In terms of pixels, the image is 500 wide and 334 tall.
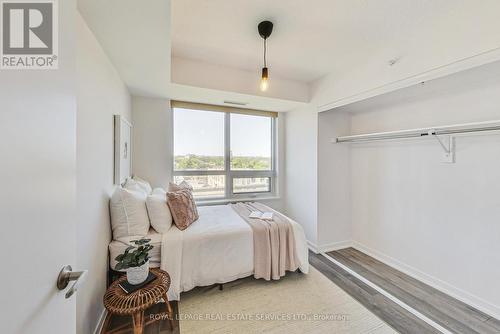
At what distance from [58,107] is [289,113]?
11.2 ft

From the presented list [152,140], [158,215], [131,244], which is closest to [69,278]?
[131,244]

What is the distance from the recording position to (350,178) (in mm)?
3189

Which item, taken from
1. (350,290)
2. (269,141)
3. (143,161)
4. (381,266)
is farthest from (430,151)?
(143,161)

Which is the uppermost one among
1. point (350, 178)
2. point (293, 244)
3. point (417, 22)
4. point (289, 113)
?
point (417, 22)

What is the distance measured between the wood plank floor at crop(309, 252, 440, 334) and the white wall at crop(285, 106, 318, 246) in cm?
60

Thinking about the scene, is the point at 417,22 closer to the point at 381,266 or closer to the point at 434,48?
the point at 434,48

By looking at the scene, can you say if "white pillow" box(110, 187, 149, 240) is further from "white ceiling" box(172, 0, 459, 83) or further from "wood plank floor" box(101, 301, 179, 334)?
"white ceiling" box(172, 0, 459, 83)

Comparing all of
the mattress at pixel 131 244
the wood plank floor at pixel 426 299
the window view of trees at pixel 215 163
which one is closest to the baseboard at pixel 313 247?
the wood plank floor at pixel 426 299

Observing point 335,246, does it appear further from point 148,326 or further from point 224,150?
point 148,326

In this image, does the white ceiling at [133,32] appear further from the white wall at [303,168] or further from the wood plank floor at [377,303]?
the wood plank floor at [377,303]

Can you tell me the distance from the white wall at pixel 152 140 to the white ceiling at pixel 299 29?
1.04 metres

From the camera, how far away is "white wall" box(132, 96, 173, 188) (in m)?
3.01

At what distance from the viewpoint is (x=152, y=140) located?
10.1ft

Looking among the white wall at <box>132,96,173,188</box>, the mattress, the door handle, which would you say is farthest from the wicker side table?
the white wall at <box>132,96,173,188</box>
